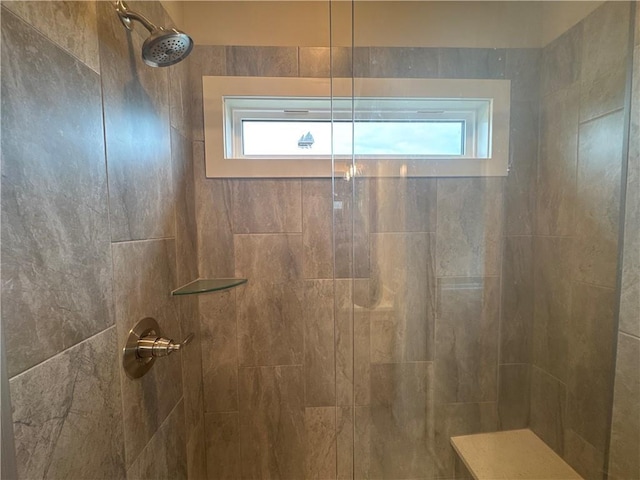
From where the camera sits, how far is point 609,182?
0.77 meters

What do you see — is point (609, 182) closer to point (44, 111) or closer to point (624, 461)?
point (624, 461)

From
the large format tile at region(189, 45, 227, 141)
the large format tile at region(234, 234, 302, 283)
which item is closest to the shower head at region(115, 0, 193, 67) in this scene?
the large format tile at region(189, 45, 227, 141)

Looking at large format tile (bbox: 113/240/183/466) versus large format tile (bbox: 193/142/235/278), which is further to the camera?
large format tile (bbox: 193/142/235/278)

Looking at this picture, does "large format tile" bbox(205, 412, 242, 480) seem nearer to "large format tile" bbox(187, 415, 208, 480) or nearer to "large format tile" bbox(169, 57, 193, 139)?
"large format tile" bbox(187, 415, 208, 480)

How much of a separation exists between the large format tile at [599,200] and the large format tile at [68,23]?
137 cm

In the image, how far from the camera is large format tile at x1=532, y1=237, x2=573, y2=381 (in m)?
0.93

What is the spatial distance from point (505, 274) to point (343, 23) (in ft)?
4.08

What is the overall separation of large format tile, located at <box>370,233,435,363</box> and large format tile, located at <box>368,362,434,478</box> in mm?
69

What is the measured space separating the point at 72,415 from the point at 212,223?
75 centimetres

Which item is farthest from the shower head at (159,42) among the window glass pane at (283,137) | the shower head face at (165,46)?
the window glass pane at (283,137)

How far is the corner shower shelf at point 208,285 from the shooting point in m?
0.91

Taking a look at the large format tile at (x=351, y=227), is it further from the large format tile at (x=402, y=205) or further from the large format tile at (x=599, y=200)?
the large format tile at (x=599, y=200)

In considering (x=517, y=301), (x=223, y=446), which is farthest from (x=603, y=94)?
(x=223, y=446)

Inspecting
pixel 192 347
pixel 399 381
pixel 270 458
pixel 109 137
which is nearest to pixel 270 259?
pixel 192 347
